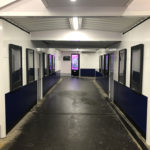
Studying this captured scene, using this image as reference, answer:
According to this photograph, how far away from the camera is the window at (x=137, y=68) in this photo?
3158mm

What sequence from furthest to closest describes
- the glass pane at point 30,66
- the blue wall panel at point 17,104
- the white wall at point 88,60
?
the white wall at point 88,60, the glass pane at point 30,66, the blue wall panel at point 17,104

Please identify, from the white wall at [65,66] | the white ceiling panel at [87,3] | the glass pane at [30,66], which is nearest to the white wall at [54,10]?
the white ceiling panel at [87,3]

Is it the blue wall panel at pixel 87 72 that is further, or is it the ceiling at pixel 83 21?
the blue wall panel at pixel 87 72

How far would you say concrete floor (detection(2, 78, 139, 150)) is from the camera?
2.81 meters

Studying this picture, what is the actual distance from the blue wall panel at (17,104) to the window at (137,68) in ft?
9.39

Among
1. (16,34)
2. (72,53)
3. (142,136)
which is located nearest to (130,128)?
(142,136)

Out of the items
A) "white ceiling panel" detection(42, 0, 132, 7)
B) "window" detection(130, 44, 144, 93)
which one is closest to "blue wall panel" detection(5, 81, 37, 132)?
"white ceiling panel" detection(42, 0, 132, 7)

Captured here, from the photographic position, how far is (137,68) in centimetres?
339

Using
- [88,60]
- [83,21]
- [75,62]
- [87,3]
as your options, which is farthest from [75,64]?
[87,3]

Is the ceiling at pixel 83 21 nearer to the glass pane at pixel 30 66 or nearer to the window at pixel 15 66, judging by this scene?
the window at pixel 15 66

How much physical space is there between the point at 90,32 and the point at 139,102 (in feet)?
8.59

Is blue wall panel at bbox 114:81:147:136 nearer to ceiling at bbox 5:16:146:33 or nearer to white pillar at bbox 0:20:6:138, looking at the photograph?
ceiling at bbox 5:16:146:33

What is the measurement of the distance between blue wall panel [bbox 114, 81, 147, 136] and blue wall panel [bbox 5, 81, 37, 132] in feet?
9.41

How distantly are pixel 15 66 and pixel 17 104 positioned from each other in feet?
3.19
